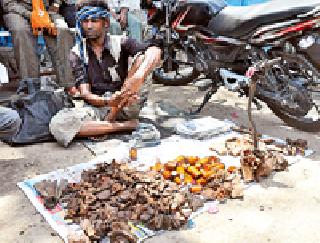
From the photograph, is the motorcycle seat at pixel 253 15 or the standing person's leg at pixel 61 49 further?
the standing person's leg at pixel 61 49

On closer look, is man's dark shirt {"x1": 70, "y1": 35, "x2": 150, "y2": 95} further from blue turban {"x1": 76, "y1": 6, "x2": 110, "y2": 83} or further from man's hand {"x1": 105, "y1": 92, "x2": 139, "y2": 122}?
man's hand {"x1": 105, "y1": 92, "x2": 139, "y2": 122}

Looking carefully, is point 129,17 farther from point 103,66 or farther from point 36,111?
point 36,111

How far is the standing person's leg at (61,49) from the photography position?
588 cm

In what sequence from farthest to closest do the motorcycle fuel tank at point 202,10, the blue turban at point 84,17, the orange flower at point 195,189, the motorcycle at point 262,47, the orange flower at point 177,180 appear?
1. the motorcycle fuel tank at point 202,10
2. the blue turban at point 84,17
3. the motorcycle at point 262,47
4. the orange flower at point 177,180
5. the orange flower at point 195,189

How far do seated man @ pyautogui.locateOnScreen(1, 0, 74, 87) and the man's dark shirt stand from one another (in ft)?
5.30

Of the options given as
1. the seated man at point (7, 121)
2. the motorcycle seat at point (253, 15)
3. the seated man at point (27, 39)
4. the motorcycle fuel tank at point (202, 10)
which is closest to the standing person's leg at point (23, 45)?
the seated man at point (27, 39)

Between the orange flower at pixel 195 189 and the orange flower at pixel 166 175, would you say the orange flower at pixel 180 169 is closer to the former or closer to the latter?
the orange flower at pixel 166 175

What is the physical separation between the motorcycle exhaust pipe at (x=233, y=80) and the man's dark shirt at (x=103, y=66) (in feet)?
3.22

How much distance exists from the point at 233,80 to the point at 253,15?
0.76m

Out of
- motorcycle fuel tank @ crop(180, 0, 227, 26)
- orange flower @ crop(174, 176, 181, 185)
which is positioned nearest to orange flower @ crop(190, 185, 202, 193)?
orange flower @ crop(174, 176, 181, 185)

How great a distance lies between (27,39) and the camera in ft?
18.2

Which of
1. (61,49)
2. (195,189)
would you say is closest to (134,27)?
(61,49)

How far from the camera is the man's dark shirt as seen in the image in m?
4.28

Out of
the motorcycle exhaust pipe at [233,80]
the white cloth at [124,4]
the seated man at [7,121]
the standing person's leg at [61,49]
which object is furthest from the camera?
the white cloth at [124,4]
